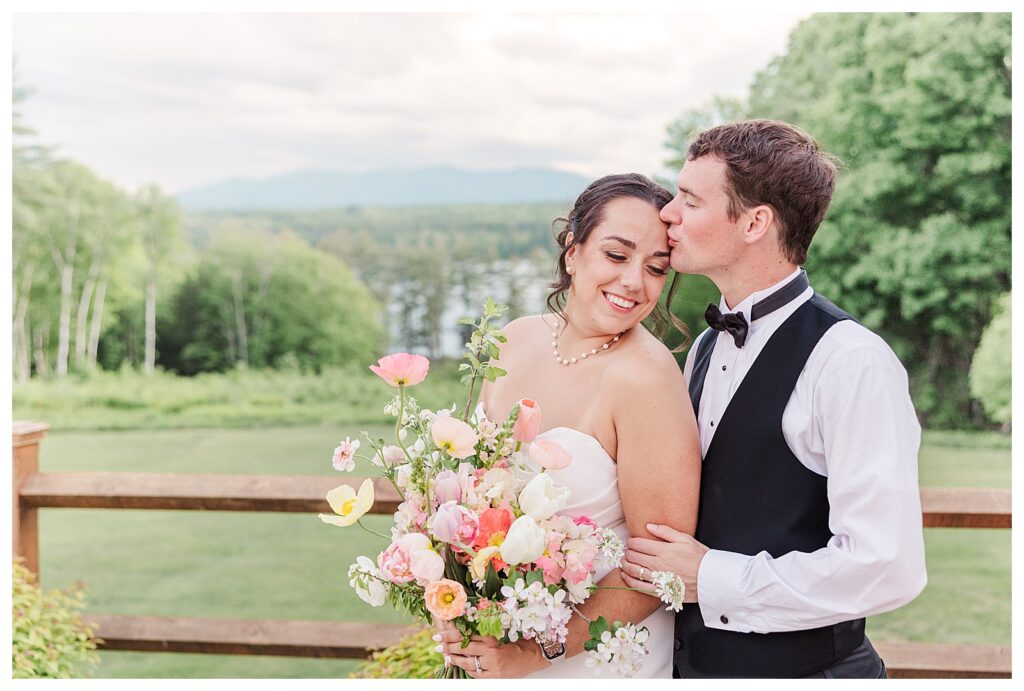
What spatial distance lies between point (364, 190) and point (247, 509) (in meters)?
13.1

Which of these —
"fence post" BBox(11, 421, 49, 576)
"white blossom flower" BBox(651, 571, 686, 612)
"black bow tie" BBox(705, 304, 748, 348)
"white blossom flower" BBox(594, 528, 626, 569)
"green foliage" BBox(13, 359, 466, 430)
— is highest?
"black bow tie" BBox(705, 304, 748, 348)

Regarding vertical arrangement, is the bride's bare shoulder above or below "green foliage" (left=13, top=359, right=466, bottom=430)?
above

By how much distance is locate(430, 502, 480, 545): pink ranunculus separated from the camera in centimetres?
163

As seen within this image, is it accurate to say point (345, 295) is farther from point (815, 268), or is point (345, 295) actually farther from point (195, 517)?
point (815, 268)

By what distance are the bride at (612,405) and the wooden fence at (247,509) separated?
1.42 meters

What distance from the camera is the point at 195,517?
12.2 meters

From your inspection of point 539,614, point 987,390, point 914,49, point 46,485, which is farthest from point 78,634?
point 914,49

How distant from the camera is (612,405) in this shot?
76.6 inches

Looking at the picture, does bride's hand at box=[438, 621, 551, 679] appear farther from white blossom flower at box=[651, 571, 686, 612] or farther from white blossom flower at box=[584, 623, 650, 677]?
white blossom flower at box=[651, 571, 686, 612]

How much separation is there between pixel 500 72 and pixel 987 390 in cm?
933

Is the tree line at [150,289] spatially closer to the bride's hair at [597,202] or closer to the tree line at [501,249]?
the tree line at [501,249]

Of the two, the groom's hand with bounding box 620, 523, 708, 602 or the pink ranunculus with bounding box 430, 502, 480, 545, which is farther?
the groom's hand with bounding box 620, 523, 708, 602

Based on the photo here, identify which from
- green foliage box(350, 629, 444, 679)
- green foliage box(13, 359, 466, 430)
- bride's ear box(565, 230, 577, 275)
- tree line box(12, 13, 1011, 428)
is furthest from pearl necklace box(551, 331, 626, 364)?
green foliage box(13, 359, 466, 430)

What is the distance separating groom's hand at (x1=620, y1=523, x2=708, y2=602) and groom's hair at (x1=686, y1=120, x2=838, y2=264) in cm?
66
